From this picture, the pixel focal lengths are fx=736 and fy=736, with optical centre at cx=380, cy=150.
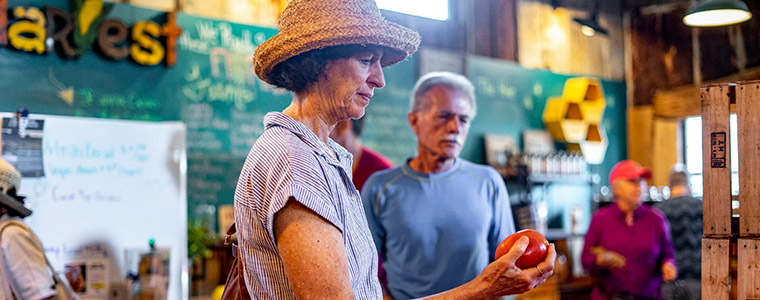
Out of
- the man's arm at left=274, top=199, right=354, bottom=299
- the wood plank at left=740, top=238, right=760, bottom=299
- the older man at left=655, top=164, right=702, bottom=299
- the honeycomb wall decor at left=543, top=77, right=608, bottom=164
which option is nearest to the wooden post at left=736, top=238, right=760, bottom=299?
the wood plank at left=740, top=238, right=760, bottom=299

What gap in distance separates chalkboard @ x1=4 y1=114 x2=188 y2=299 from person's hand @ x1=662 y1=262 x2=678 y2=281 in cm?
295

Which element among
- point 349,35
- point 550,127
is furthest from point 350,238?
point 550,127

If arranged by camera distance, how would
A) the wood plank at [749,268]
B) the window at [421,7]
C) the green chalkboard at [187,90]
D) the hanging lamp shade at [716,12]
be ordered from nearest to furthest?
the wood plank at [749,268] < the green chalkboard at [187,90] < the hanging lamp shade at [716,12] < the window at [421,7]

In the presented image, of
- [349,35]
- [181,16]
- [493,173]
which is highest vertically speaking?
[181,16]

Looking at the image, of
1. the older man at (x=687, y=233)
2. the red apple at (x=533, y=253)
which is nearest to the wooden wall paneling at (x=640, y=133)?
the older man at (x=687, y=233)

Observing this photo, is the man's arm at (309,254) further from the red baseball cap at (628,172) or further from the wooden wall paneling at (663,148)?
the wooden wall paneling at (663,148)

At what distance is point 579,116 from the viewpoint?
27.2 feet

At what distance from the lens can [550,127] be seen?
27.3ft

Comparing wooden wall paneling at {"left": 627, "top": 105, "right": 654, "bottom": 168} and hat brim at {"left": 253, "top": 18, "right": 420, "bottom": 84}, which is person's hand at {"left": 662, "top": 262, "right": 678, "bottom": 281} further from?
wooden wall paneling at {"left": 627, "top": 105, "right": 654, "bottom": 168}

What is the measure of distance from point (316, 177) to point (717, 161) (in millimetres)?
1254

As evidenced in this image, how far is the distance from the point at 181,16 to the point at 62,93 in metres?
1.09

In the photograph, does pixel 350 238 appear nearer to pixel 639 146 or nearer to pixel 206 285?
pixel 206 285

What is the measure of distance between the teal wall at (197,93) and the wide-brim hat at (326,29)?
11.8ft

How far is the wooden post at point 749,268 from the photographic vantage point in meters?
2.01
